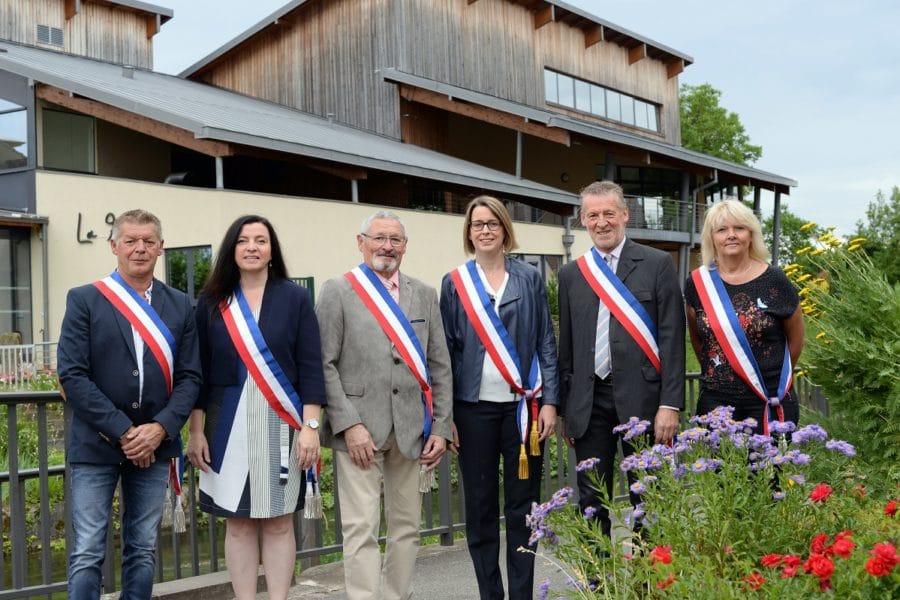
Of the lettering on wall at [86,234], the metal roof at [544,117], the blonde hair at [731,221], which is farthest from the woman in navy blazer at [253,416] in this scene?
the metal roof at [544,117]

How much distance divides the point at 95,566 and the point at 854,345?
3327 mm

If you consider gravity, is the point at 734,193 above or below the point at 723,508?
above

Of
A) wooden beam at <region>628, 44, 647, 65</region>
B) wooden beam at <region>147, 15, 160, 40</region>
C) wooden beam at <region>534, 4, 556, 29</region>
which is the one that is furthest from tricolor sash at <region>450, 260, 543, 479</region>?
wooden beam at <region>628, 44, 647, 65</region>

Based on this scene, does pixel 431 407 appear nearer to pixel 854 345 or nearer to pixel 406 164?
pixel 854 345

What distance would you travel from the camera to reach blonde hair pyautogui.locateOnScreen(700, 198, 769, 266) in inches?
168

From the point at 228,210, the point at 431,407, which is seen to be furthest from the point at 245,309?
the point at 228,210

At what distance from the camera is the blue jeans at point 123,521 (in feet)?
12.3

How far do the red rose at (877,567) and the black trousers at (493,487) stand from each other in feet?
6.31

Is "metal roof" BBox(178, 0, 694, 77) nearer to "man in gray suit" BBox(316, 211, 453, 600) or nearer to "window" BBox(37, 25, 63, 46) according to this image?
"window" BBox(37, 25, 63, 46)

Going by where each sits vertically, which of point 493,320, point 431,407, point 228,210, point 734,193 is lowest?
point 431,407

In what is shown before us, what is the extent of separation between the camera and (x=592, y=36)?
3130cm

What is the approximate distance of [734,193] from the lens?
37375mm

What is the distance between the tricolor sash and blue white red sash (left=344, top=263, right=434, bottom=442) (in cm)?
28

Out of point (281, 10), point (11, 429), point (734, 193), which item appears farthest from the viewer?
point (734, 193)
